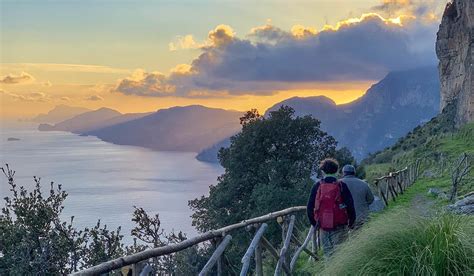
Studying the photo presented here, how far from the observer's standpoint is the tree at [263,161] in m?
28.4

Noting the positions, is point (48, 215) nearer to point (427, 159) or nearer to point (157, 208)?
point (427, 159)

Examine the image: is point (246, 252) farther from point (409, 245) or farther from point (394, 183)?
point (394, 183)

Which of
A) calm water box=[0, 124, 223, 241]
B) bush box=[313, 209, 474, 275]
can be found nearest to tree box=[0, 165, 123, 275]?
bush box=[313, 209, 474, 275]

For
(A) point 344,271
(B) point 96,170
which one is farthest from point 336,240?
(B) point 96,170

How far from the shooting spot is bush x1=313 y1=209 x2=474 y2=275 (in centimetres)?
465

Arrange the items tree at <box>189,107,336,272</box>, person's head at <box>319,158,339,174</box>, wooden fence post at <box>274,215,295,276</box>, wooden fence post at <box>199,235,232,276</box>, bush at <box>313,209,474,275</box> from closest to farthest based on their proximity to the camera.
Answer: bush at <box>313,209,474,275</box> → wooden fence post at <box>199,235,232,276</box> → person's head at <box>319,158,339,174</box> → wooden fence post at <box>274,215,295,276</box> → tree at <box>189,107,336,272</box>

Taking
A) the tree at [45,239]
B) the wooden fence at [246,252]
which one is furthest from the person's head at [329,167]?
the tree at [45,239]

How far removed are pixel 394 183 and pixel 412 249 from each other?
49.5 feet

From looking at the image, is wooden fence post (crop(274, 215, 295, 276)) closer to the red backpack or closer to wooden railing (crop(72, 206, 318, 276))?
wooden railing (crop(72, 206, 318, 276))

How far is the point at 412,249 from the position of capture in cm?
478

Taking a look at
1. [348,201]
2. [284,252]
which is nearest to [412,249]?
[348,201]

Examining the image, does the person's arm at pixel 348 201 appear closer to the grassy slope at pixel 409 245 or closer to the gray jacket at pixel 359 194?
the gray jacket at pixel 359 194

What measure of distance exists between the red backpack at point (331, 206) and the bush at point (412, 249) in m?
1.91

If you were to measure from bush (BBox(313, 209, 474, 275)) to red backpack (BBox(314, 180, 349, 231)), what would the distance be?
1.91 meters
